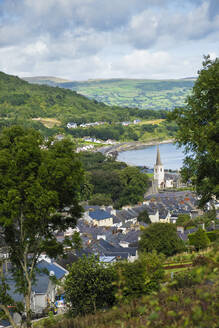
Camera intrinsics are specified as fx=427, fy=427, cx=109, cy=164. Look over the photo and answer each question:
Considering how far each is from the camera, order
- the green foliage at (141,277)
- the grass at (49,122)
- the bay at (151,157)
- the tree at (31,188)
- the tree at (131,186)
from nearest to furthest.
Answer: the tree at (31,188), the green foliage at (141,277), the tree at (131,186), the bay at (151,157), the grass at (49,122)

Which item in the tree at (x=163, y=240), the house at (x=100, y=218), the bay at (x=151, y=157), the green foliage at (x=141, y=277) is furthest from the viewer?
the bay at (x=151, y=157)

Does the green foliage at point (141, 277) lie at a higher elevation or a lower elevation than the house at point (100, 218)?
higher

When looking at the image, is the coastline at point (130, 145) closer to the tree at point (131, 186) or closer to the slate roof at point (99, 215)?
the tree at point (131, 186)

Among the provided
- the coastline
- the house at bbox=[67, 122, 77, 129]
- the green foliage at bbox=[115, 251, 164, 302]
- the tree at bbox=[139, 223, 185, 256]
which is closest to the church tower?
the tree at bbox=[139, 223, 185, 256]

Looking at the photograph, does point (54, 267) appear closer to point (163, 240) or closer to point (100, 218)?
point (163, 240)

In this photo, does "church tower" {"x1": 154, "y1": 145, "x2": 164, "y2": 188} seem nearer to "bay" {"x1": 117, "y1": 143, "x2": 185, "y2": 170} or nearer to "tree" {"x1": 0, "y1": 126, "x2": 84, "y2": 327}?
"bay" {"x1": 117, "y1": 143, "x2": 185, "y2": 170}

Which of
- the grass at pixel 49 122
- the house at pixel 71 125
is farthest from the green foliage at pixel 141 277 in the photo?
the house at pixel 71 125

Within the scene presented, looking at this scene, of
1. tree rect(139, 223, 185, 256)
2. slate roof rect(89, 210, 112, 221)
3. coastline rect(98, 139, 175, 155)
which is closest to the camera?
tree rect(139, 223, 185, 256)
